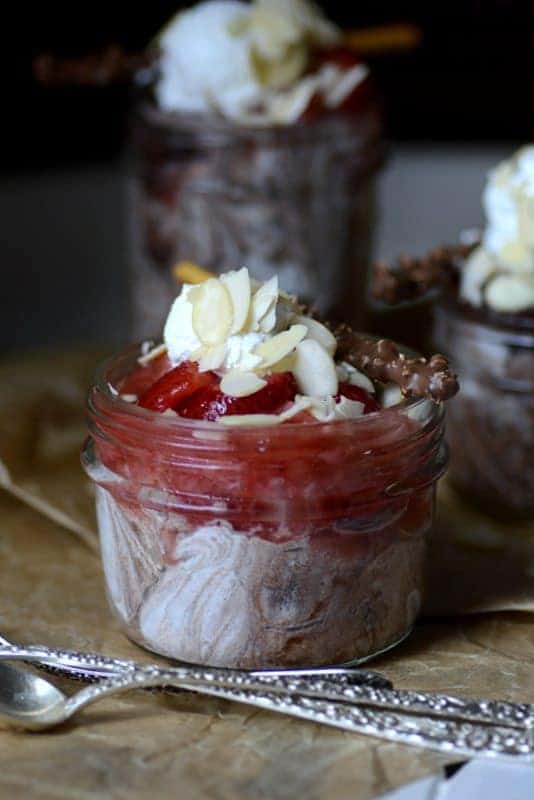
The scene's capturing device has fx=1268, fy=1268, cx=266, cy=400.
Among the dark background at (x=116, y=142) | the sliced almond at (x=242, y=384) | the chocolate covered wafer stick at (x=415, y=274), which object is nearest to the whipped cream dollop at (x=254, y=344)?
the sliced almond at (x=242, y=384)

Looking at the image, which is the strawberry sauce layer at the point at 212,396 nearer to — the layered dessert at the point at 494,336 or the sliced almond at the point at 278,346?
the sliced almond at the point at 278,346

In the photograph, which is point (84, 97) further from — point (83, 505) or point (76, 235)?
point (83, 505)

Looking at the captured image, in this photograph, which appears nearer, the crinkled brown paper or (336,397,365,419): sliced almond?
the crinkled brown paper

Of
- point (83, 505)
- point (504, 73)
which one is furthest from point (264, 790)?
point (504, 73)

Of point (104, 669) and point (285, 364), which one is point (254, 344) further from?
point (104, 669)

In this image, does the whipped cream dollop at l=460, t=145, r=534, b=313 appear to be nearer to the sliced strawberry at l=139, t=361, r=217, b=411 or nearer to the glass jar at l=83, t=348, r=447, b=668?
the glass jar at l=83, t=348, r=447, b=668

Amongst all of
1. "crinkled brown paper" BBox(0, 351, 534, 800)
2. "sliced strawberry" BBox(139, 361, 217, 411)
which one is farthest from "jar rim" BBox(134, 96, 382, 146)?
"sliced strawberry" BBox(139, 361, 217, 411)

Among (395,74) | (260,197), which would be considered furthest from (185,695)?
(395,74)
